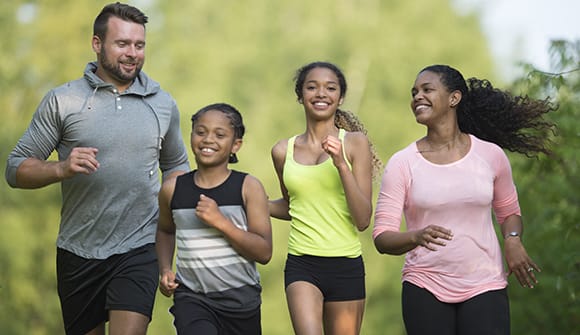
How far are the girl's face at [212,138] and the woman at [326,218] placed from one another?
0.60 m


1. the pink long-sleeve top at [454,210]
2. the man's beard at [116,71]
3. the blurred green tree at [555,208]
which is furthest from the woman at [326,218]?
the blurred green tree at [555,208]

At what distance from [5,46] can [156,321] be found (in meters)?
8.61

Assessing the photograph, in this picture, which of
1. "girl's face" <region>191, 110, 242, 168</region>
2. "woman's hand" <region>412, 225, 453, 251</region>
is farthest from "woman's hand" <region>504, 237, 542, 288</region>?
"girl's face" <region>191, 110, 242, 168</region>

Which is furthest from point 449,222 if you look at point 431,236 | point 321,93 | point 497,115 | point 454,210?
point 321,93

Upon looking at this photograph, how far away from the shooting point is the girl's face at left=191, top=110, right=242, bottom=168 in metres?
6.33

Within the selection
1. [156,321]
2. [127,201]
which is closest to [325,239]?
[127,201]

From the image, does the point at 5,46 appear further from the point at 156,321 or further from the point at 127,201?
the point at 127,201

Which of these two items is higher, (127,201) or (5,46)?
(5,46)

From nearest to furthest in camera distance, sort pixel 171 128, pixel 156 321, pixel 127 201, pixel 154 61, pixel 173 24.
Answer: pixel 127 201 < pixel 171 128 < pixel 156 321 < pixel 154 61 < pixel 173 24

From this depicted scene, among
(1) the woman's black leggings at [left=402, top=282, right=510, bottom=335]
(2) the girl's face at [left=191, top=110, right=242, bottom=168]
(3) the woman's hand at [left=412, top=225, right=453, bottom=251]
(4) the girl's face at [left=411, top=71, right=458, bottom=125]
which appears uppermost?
(4) the girl's face at [left=411, top=71, right=458, bottom=125]

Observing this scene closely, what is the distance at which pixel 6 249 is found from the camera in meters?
21.3

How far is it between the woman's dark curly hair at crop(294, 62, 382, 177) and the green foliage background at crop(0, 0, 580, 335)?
3164mm

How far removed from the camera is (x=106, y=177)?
6.62m

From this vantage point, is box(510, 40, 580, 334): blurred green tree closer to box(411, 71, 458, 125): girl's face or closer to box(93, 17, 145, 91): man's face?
box(411, 71, 458, 125): girl's face
